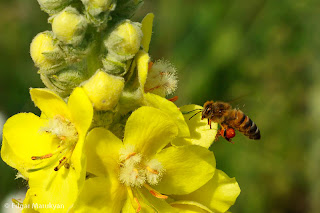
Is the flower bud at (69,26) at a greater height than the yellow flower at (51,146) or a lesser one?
greater

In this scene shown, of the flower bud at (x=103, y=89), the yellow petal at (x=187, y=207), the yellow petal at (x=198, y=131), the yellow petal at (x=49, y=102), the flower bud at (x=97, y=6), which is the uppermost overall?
the flower bud at (x=97, y=6)

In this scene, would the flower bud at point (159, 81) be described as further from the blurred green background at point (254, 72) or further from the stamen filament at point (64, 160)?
the blurred green background at point (254, 72)

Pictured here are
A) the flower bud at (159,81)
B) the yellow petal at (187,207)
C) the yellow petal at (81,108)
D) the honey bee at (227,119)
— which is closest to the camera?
the yellow petal at (81,108)

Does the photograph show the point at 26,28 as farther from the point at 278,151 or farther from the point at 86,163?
the point at 86,163

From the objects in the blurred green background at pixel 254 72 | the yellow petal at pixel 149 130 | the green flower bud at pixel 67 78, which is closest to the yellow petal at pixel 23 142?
the green flower bud at pixel 67 78

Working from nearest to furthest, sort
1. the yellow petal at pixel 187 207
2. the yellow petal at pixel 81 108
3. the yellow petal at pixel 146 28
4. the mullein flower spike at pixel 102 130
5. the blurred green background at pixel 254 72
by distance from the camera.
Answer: the yellow petal at pixel 81 108
the mullein flower spike at pixel 102 130
the yellow petal at pixel 187 207
the yellow petal at pixel 146 28
the blurred green background at pixel 254 72

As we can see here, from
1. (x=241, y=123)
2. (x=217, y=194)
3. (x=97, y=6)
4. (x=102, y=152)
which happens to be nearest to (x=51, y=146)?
(x=102, y=152)

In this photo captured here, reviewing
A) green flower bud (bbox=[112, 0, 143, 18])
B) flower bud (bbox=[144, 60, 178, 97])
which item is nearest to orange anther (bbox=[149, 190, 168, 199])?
flower bud (bbox=[144, 60, 178, 97])

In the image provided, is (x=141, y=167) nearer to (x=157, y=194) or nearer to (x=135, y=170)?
(x=135, y=170)
